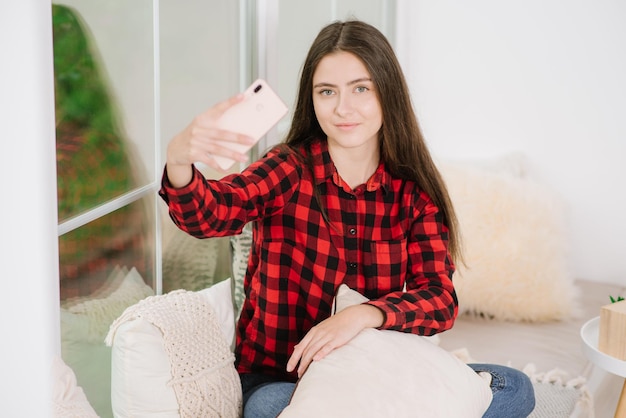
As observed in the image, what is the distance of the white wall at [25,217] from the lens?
564 millimetres

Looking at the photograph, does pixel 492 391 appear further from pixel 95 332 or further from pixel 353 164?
pixel 95 332

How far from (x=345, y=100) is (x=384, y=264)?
314mm

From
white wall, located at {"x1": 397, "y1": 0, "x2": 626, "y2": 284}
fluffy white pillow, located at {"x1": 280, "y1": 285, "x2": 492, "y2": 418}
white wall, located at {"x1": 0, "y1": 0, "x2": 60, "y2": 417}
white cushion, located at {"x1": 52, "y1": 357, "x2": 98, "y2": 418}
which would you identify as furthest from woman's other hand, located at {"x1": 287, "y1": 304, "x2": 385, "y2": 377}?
white wall, located at {"x1": 397, "y1": 0, "x2": 626, "y2": 284}

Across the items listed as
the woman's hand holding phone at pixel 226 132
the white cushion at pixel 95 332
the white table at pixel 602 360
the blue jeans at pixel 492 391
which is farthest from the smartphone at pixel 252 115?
the white table at pixel 602 360

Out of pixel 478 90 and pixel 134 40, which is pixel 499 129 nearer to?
pixel 478 90

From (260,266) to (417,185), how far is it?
34cm

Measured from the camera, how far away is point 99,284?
1.05 metres

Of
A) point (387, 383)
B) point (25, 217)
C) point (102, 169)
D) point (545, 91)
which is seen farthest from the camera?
point (545, 91)

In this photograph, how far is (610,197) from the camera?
8.87 ft

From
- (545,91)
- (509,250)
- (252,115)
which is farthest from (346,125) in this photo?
(545,91)

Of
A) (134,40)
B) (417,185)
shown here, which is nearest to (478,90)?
(417,185)

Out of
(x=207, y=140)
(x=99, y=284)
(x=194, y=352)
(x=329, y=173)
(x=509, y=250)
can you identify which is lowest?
(x=509, y=250)

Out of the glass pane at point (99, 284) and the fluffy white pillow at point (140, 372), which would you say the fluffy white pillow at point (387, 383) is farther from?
the glass pane at point (99, 284)

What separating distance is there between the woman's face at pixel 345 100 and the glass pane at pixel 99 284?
0.36 m
